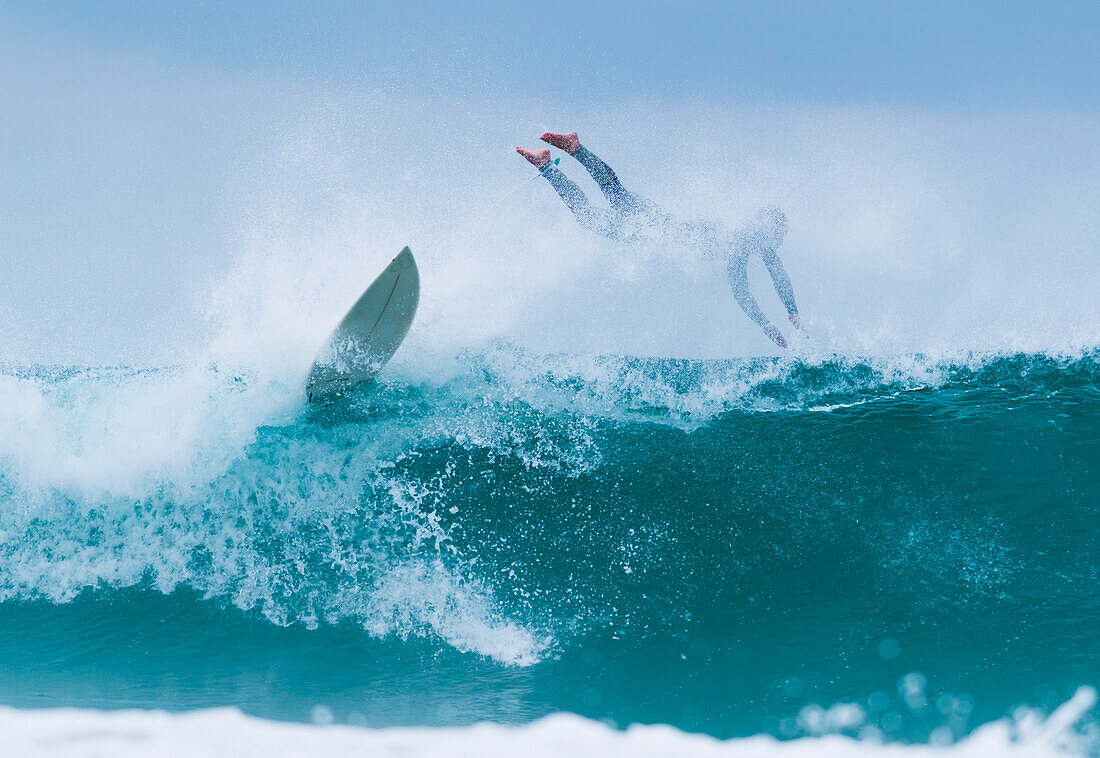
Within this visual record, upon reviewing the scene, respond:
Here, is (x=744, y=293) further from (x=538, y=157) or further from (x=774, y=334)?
(x=538, y=157)

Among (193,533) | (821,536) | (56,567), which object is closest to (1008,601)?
(821,536)

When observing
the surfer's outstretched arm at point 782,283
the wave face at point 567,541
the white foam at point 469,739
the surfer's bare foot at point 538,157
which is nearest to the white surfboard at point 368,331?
the wave face at point 567,541

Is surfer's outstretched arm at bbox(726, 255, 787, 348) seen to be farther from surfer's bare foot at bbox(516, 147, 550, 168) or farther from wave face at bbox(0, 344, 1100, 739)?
surfer's bare foot at bbox(516, 147, 550, 168)

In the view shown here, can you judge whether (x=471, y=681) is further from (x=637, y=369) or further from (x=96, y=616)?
(x=637, y=369)

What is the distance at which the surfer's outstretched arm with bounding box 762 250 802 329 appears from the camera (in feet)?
25.7

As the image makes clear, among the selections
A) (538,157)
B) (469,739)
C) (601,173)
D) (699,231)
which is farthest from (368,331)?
(699,231)

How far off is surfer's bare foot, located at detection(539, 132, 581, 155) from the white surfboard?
1.68m

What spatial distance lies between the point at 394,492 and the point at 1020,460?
4693 mm

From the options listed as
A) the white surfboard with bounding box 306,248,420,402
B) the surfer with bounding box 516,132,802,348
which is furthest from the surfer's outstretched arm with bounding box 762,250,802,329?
the white surfboard with bounding box 306,248,420,402

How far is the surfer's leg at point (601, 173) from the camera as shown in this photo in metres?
6.64

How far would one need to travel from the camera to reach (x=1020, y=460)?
18.9 feet

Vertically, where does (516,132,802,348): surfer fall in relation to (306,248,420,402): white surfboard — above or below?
above

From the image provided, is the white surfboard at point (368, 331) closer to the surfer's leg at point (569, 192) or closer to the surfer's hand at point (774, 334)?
the surfer's leg at point (569, 192)

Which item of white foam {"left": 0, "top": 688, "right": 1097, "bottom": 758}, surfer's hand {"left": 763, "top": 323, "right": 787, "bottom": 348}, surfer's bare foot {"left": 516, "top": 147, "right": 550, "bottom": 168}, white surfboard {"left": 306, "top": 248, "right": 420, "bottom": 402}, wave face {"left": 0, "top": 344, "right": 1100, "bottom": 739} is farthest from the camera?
surfer's hand {"left": 763, "top": 323, "right": 787, "bottom": 348}
